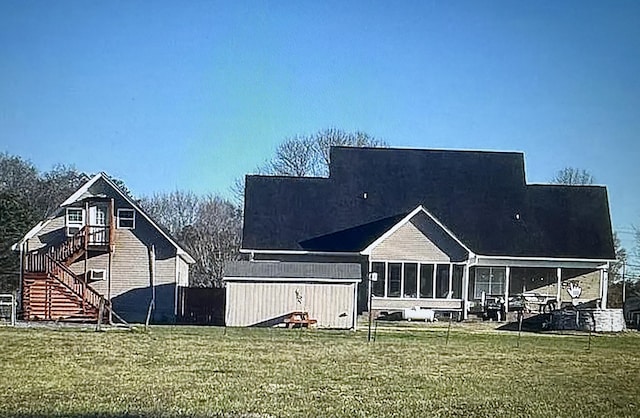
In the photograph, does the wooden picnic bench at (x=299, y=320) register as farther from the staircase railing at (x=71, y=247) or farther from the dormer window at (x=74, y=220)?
the dormer window at (x=74, y=220)

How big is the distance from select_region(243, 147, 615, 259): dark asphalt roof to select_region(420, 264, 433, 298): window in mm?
2345

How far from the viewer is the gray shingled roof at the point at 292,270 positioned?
33.9 m

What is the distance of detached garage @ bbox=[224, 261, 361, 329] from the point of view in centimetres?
3375

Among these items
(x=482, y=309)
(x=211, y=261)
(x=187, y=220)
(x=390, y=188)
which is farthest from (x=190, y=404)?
(x=187, y=220)

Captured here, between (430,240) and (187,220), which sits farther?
(187,220)

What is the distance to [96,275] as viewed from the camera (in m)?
37.2

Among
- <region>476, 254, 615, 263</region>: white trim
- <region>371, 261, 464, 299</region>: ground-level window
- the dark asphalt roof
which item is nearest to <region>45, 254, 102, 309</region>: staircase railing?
the dark asphalt roof

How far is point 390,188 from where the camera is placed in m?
42.8

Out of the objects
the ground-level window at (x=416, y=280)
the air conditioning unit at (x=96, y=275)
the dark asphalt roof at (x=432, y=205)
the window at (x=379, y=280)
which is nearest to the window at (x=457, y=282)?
the ground-level window at (x=416, y=280)

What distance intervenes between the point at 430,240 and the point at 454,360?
16.5m

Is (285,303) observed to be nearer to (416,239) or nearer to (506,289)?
(416,239)

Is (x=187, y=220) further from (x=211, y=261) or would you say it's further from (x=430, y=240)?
(x=430, y=240)

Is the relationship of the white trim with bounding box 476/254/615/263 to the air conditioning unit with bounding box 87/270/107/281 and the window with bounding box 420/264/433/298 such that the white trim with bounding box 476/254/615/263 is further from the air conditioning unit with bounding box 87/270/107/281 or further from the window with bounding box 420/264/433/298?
the air conditioning unit with bounding box 87/270/107/281

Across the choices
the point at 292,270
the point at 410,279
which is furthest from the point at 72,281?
the point at 410,279
